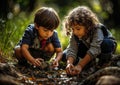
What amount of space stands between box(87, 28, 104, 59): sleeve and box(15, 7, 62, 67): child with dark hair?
0.58 m

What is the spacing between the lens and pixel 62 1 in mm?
19281

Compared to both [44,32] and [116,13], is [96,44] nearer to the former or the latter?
[44,32]

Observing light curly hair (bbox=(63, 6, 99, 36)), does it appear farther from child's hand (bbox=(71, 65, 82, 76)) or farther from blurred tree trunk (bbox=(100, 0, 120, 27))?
blurred tree trunk (bbox=(100, 0, 120, 27))

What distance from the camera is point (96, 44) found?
5156 millimetres

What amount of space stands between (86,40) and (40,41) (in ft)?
2.37

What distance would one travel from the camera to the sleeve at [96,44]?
16.8 ft

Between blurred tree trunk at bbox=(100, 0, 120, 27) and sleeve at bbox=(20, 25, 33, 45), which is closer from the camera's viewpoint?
sleeve at bbox=(20, 25, 33, 45)

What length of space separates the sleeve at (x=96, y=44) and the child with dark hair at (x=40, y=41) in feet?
1.90

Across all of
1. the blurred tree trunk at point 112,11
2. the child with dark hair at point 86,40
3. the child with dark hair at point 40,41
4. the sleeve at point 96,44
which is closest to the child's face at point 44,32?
the child with dark hair at point 40,41

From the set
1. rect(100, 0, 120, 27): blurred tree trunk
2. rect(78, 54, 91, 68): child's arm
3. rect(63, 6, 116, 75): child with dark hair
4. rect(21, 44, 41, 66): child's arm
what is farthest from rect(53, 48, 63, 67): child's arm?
rect(100, 0, 120, 27): blurred tree trunk

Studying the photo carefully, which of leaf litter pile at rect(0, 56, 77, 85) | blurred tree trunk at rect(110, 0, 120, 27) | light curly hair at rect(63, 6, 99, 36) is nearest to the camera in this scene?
leaf litter pile at rect(0, 56, 77, 85)

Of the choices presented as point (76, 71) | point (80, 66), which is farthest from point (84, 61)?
point (76, 71)

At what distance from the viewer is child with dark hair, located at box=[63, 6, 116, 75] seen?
16.8 ft

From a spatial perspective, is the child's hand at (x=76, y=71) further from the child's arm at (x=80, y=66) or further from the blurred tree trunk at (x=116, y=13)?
the blurred tree trunk at (x=116, y=13)
